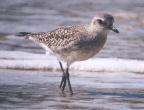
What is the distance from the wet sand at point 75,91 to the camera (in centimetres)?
866

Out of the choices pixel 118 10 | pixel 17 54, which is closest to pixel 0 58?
pixel 17 54

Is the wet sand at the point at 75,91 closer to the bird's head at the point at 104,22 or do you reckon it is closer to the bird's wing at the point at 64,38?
the bird's wing at the point at 64,38

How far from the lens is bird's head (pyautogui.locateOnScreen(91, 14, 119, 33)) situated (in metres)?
9.84

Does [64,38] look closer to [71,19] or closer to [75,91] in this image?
[75,91]

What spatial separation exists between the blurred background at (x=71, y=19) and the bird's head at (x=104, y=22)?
8.88 ft

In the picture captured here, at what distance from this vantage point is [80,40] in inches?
394

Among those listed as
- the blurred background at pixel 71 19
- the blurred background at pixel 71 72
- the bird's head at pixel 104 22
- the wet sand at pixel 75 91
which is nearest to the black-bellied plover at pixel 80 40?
the bird's head at pixel 104 22

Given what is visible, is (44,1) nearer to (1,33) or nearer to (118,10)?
(118,10)

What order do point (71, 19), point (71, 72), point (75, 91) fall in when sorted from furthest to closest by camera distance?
point (71, 19), point (71, 72), point (75, 91)

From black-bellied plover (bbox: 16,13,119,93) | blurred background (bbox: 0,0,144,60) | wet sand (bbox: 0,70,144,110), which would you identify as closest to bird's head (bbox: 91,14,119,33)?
black-bellied plover (bbox: 16,13,119,93)

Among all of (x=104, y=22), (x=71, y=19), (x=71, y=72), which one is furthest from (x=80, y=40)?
(x=71, y=19)

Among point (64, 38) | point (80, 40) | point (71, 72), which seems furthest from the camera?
point (71, 72)

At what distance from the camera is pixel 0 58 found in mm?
11914

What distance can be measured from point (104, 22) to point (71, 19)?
7514 millimetres
